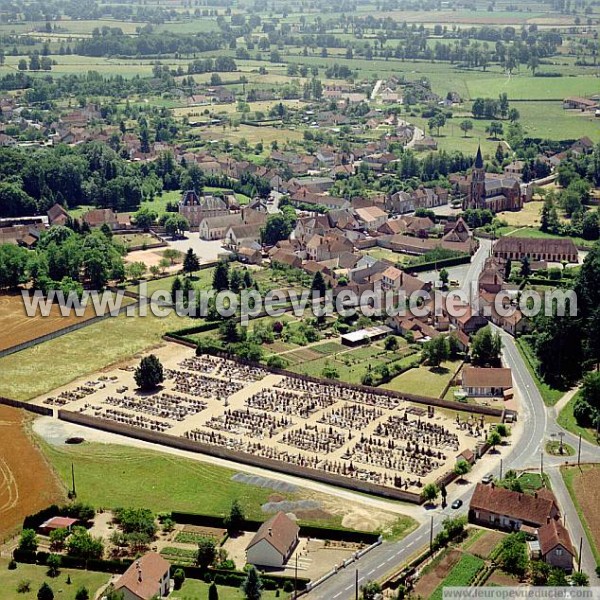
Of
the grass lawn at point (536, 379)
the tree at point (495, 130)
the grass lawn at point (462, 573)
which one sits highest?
the tree at point (495, 130)

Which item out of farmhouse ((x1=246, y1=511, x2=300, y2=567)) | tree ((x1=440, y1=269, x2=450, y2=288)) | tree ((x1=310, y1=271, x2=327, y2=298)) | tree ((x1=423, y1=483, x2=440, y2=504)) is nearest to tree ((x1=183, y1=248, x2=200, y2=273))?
tree ((x1=310, y1=271, x2=327, y2=298))

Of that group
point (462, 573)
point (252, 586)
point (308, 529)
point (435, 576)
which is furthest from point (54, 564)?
point (462, 573)

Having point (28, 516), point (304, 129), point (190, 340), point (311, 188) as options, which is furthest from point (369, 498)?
point (304, 129)

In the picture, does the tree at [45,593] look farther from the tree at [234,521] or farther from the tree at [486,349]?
the tree at [486,349]

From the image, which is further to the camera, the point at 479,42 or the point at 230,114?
the point at 479,42

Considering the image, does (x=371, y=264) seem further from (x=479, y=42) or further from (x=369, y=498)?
(x=479, y=42)

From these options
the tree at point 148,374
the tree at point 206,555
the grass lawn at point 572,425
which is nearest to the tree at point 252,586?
the tree at point 206,555

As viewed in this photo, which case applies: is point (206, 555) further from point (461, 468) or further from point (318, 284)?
point (318, 284)

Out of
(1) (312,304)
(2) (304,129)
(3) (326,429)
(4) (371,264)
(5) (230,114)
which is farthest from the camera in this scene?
(5) (230,114)
